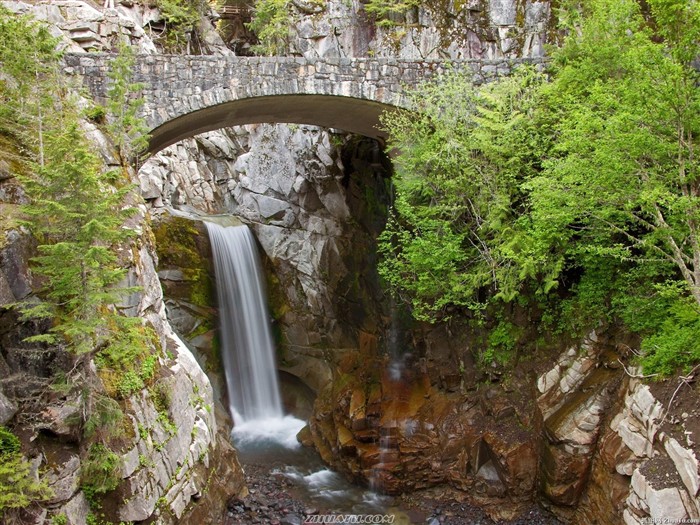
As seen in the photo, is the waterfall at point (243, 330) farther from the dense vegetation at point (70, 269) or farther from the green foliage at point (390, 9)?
the green foliage at point (390, 9)

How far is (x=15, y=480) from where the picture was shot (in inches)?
250

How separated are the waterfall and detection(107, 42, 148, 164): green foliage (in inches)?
272

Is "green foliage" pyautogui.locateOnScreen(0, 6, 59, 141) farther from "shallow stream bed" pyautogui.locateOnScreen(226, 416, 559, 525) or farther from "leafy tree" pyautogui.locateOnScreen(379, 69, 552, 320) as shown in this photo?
"shallow stream bed" pyautogui.locateOnScreen(226, 416, 559, 525)

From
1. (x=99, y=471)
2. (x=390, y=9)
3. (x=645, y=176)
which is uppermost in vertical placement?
(x=390, y=9)

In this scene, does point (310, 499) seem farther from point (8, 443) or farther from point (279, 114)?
point (279, 114)

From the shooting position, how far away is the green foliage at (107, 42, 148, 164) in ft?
38.3

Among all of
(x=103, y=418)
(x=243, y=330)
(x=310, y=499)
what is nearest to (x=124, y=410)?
(x=103, y=418)

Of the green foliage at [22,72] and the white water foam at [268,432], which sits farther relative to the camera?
the white water foam at [268,432]

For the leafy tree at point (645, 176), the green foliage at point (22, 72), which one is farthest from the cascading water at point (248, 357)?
the leafy tree at point (645, 176)

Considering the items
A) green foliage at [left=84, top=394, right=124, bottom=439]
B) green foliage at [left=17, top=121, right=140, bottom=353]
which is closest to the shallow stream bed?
green foliage at [left=84, top=394, right=124, bottom=439]

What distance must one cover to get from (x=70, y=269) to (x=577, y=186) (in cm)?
888

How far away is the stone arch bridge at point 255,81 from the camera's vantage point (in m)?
13.1

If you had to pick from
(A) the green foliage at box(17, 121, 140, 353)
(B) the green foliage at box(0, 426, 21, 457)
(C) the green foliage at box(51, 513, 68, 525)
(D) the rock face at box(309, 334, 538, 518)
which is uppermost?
(A) the green foliage at box(17, 121, 140, 353)

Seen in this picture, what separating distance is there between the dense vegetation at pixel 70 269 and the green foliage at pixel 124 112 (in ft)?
7.59
